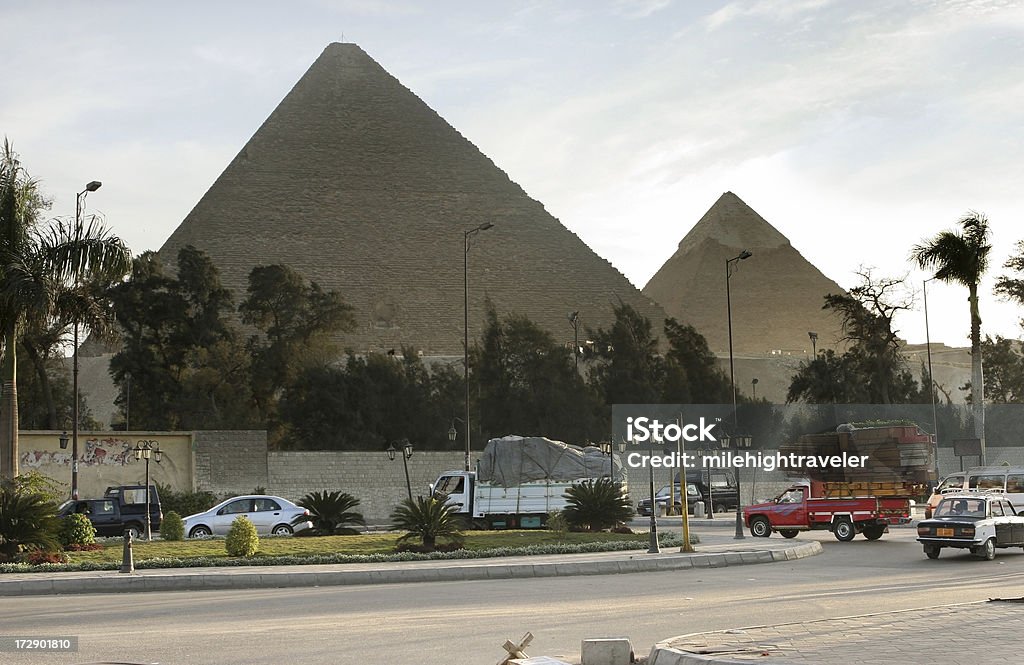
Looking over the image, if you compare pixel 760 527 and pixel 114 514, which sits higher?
pixel 114 514

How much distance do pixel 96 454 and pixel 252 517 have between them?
970 cm

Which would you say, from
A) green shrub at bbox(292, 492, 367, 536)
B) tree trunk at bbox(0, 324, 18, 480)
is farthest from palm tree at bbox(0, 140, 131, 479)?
green shrub at bbox(292, 492, 367, 536)

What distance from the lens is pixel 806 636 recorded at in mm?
9367

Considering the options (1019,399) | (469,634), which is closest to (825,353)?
(1019,399)

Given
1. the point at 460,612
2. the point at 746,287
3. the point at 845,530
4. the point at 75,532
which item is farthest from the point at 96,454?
the point at 746,287

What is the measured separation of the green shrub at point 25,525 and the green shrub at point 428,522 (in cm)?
552

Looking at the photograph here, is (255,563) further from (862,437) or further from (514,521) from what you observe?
(862,437)

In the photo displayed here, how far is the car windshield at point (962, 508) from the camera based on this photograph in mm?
19781

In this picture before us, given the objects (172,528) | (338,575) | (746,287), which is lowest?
(338,575)

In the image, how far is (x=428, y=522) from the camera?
20.3 m

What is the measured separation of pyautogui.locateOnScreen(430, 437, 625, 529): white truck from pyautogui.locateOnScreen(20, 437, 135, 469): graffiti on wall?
9902 millimetres

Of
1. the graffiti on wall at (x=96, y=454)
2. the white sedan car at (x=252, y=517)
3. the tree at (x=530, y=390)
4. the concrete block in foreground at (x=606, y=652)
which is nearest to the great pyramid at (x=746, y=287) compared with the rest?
the tree at (x=530, y=390)

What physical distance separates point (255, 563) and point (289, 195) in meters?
127

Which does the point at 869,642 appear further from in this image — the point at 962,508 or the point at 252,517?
the point at 252,517
